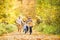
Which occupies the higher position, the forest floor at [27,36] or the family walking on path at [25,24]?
the family walking on path at [25,24]

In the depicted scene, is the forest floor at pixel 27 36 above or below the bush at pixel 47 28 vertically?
below

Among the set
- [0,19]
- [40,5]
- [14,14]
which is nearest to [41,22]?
[40,5]

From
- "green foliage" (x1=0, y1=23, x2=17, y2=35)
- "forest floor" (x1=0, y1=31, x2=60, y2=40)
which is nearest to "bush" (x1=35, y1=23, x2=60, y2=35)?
"forest floor" (x1=0, y1=31, x2=60, y2=40)

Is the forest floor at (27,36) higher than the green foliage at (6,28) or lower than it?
lower

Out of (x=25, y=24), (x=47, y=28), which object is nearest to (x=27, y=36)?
(x=25, y=24)

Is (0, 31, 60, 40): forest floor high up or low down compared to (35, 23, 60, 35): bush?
down

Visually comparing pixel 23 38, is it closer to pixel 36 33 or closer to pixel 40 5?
pixel 36 33

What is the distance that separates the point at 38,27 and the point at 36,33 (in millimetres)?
103

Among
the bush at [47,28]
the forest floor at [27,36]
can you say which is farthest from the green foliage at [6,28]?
the bush at [47,28]

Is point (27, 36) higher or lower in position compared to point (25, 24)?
lower

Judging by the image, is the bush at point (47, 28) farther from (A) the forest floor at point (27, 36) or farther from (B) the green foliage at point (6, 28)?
(B) the green foliage at point (6, 28)

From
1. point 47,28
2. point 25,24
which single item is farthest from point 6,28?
point 47,28

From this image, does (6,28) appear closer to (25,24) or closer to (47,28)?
(25,24)

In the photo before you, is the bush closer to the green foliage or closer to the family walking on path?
the family walking on path
